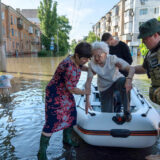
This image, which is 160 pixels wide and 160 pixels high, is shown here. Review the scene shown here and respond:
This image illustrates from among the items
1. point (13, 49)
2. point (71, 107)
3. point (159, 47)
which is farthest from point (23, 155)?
point (13, 49)

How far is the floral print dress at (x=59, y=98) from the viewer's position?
254 centimetres

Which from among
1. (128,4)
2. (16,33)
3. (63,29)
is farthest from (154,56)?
(63,29)

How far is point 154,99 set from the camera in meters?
2.55

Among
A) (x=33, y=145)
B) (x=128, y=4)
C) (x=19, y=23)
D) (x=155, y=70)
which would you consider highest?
(x=128, y=4)

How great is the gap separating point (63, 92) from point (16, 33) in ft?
151

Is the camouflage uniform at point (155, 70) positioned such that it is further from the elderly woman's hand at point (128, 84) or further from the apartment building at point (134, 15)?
the apartment building at point (134, 15)

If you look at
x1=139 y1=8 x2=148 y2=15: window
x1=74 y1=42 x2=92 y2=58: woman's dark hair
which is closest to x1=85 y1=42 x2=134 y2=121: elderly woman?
x1=74 y1=42 x2=92 y2=58: woman's dark hair

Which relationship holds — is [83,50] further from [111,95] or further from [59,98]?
[111,95]

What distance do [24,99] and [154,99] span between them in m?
4.56

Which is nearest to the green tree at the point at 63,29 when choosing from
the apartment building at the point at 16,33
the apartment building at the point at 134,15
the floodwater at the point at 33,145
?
the apartment building at the point at 16,33

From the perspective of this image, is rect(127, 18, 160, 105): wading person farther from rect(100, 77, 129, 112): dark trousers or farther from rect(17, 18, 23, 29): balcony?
rect(17, 18, 23, 29): balcony

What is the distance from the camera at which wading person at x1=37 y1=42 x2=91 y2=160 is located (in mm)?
2492

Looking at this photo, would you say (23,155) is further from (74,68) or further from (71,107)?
(74,68)

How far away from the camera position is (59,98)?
2.70 metres
